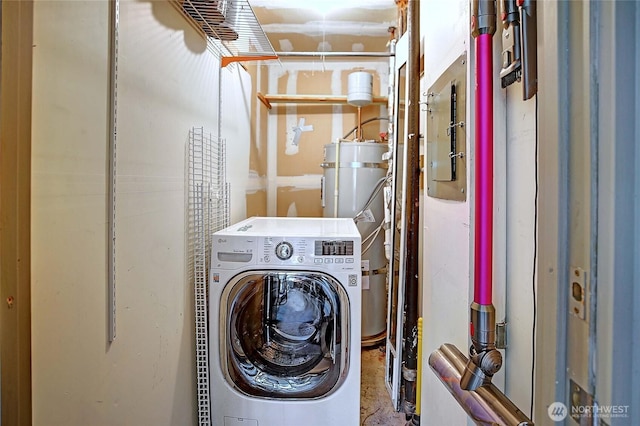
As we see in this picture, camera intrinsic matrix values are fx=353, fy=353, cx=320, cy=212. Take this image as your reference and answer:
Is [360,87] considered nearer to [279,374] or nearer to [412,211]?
[412,211]

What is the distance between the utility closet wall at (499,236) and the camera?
0.74 meters

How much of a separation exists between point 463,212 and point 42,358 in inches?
42.9

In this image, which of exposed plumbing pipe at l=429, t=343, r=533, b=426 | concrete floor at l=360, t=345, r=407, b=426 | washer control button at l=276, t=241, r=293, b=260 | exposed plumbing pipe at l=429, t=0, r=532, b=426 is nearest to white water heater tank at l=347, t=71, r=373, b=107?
washer control button at l=276, t=241, r=293, b=260

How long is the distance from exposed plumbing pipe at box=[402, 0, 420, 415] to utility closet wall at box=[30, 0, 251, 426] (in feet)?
3.39

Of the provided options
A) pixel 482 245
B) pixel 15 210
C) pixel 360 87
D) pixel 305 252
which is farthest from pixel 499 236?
pixel 360 87

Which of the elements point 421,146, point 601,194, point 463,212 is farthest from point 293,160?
point 601,194

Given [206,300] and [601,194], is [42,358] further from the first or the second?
[601,194]

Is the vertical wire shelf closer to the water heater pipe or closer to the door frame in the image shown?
the door frame

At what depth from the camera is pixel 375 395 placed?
2152mm

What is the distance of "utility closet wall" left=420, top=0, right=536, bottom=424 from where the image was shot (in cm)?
74

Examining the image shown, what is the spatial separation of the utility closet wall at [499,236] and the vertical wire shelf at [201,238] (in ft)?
3.33

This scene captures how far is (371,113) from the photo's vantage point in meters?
3.14

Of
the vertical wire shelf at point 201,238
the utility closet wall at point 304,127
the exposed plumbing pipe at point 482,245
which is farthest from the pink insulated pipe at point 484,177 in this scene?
the utility closet wall at point 304,127

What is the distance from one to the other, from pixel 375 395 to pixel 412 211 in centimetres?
119
